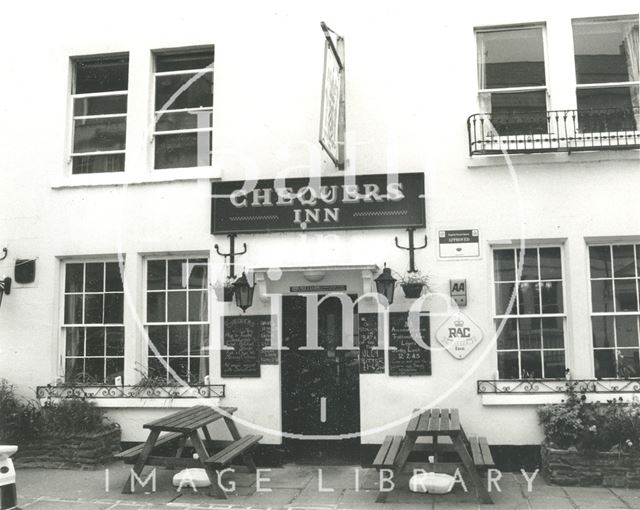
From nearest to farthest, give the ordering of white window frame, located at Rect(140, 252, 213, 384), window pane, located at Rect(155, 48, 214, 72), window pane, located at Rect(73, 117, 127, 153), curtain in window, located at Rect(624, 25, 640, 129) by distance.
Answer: curtain in window, located at Rect(624, 25, 640, 129)
white window frame, located at Rect(140, 252, 213, 384)
window pane, located at Rect(155, 48, 214, 72)
window pane, located at Rect(73, 117, 127, 153)

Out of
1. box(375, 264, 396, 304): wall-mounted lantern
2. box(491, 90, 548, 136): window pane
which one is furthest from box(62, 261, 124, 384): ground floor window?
box(491, 90, 548, 136): window pane

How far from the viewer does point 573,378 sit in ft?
27.3

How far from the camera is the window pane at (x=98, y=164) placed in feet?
32.2

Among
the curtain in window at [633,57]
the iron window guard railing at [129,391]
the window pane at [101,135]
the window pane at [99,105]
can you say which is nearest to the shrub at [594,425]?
the curtain in window at [633,57]

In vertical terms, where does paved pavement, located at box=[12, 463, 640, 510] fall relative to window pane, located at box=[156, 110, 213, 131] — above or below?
below

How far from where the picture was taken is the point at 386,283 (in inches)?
324

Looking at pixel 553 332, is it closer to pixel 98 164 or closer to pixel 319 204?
pixel 319 204

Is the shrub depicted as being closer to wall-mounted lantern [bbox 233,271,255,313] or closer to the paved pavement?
the paved pavement

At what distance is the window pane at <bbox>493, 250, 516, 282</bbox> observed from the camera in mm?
8695

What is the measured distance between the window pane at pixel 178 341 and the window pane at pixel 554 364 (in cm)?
475

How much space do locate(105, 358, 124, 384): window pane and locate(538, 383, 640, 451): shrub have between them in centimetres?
567

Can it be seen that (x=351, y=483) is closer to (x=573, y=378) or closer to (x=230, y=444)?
(x=230, y=444)

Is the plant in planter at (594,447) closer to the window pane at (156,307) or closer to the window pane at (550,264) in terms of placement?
the window pane at (550,264)

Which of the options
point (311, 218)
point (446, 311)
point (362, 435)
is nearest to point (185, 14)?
point (311, 218)
